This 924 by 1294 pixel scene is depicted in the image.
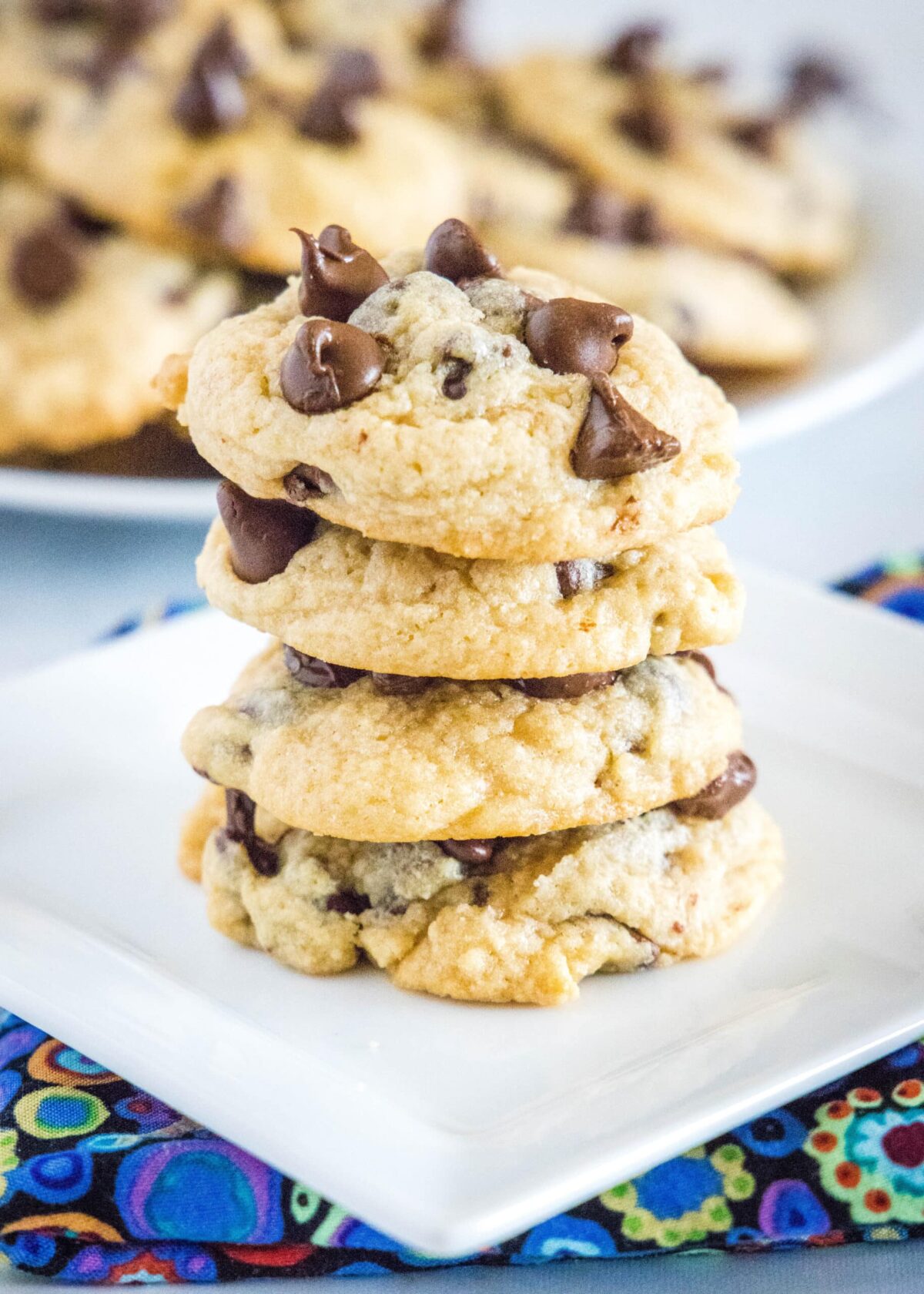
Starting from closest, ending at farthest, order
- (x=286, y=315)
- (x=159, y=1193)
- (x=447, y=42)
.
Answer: (x=159, y=1193)
(x=286, y=315)
(x=447, y=42)

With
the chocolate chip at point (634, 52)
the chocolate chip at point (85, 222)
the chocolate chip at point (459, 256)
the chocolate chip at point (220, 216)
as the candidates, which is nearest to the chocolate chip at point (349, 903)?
the chocolate chip at point (459, 256)

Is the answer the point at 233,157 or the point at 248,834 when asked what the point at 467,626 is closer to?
the point at 248,834

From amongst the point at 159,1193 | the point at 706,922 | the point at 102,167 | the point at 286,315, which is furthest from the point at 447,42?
the point at 159,1193

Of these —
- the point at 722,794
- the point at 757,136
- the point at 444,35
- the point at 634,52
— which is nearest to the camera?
the point at 722,794

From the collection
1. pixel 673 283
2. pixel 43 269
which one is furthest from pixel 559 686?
pixel 673 283

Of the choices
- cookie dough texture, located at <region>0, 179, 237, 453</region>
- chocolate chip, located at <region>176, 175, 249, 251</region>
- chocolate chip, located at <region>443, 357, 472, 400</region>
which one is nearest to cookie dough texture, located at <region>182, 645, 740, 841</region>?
chocolate chip, located at <region>443, 357, 472, 400</region>

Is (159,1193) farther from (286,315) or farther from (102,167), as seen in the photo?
(102,167)
